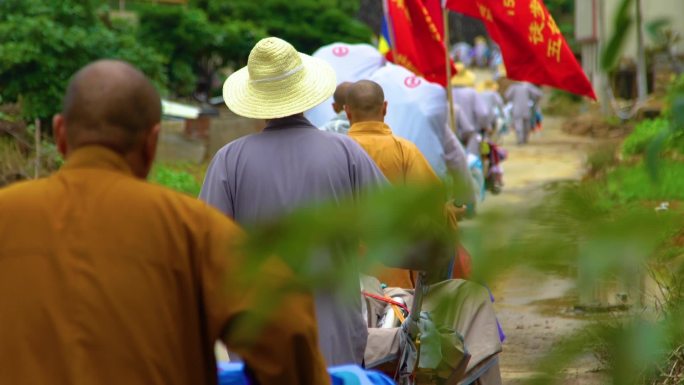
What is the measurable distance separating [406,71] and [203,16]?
1518 centimetres

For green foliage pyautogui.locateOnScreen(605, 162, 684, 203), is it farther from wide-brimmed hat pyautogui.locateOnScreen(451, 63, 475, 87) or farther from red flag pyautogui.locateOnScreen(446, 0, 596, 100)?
wide-brimmed hat pyautogui.locateOnScreen(451, 63, 475, 87)

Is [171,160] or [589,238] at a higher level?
[589,238]

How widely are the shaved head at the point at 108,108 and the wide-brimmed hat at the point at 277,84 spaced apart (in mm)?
2017

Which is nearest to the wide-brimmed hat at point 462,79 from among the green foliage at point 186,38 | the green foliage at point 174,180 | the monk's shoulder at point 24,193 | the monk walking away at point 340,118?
the green foliage at point 174,180

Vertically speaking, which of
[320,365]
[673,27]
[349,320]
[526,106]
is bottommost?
[526,106]

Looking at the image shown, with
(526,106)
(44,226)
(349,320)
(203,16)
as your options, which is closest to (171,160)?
(203,16)

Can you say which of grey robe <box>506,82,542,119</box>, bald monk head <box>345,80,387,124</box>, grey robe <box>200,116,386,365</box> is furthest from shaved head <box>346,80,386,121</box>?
grey robe <box>506,82,542,119</box>

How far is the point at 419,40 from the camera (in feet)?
33.0

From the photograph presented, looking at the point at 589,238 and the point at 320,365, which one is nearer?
the point at 589,238

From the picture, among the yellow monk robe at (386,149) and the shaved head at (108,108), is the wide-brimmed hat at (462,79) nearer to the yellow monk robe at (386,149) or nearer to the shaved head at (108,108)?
the yellow monk robe at (386,149)

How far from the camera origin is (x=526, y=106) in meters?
26.4

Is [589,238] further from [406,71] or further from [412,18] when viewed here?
[412,18]

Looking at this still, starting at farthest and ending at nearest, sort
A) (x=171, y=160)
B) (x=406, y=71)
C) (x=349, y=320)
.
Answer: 1. (x=171, y=160)
2. (x=406, y=71)
3. (x=349, y=320)

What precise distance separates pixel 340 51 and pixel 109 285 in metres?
8.03
